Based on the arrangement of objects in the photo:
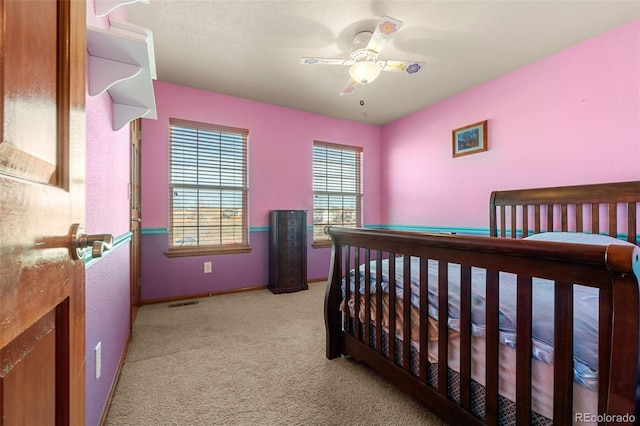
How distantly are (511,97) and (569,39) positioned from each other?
1.97 ft

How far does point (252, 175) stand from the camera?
11.6 feet

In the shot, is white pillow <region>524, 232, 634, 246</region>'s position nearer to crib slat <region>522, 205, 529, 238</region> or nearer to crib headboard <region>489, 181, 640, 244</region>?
crib headboard <region>489, 181, 640, 244</region>

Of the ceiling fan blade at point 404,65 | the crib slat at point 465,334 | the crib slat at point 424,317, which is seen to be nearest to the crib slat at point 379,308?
the crib slat at point 424,317

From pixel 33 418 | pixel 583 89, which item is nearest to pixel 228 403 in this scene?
pixel 33 418

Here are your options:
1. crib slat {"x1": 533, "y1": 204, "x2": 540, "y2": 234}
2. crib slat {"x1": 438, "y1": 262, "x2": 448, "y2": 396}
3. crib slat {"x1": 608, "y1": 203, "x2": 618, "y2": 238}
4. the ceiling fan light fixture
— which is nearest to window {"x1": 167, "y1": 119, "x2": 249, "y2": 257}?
the ceiling fan light fixture

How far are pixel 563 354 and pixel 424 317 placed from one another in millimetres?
503

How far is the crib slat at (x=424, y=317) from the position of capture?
4.21ft

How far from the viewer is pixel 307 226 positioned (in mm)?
3939

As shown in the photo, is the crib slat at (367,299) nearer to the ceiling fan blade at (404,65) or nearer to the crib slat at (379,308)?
the crib slat at (379,308)

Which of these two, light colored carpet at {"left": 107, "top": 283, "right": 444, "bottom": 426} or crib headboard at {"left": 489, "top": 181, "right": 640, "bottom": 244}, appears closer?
light colored carpet at {"left": 107, "top": 283, "right": 444, "bottom": 426}

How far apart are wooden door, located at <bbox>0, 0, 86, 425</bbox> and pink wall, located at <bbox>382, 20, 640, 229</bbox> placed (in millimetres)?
3154

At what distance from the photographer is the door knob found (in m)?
0.55

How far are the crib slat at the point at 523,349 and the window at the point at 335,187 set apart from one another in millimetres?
3126

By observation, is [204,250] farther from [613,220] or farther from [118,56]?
[613,220]
